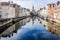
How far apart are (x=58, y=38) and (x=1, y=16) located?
1.21m

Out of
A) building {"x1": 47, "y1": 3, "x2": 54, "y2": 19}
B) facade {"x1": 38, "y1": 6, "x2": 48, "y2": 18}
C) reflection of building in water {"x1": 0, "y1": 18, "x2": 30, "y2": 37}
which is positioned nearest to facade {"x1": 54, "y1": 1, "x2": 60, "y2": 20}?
building {"x1": 47, "y1": 3, "x2": 54, "y2": 19}

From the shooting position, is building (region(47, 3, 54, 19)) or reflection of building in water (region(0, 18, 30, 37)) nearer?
reflection of building in water (region(0, 18, 30, 37))

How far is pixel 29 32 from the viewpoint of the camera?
11.4 feet

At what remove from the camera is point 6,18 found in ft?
11.5

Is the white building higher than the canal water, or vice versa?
the white building

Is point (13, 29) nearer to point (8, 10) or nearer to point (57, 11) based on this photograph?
point (8, 10)

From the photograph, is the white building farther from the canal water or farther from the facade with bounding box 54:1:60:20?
the facade with bounding box 54:1:60:20

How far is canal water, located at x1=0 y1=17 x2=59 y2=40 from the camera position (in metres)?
3.44

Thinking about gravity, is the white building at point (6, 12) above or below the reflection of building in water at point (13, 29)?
above

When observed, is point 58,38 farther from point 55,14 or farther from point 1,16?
point 1,16

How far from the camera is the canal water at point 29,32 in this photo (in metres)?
3.44

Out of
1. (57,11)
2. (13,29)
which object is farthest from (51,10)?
(13,29)

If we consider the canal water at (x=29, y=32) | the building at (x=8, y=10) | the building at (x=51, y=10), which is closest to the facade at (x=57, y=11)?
the building at (x=51, y=10)

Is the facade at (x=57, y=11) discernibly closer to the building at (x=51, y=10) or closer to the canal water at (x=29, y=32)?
the building at (x=51, y=10)
